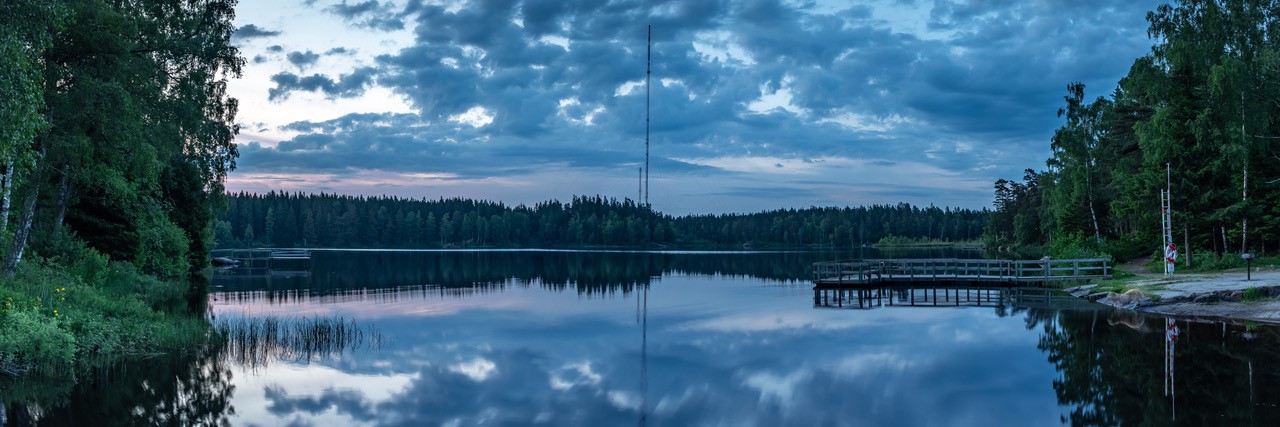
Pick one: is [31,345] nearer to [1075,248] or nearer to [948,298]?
[948,298]

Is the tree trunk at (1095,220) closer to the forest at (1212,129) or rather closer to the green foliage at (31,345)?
the forest at (1212,129)

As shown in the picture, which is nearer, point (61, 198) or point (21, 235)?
point (21, 235)

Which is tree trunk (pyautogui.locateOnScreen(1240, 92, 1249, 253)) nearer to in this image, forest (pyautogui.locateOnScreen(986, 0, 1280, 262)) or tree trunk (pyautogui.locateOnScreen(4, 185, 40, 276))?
forest (pyautogui.locateOnScreen(986, 0, 1280, 262))

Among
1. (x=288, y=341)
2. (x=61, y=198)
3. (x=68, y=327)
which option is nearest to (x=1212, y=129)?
(x=288, y=341)

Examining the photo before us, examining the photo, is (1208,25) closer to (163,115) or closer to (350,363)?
(350,363)

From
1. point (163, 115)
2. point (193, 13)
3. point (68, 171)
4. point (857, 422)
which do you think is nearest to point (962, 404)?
point (857, 422)

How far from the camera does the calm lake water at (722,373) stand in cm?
1541

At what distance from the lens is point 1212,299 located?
2856 centimetres

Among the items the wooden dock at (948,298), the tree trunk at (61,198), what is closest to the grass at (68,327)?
the tree trunk at (61,198)

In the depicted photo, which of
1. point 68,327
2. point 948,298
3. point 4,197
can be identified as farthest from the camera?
point 948,298

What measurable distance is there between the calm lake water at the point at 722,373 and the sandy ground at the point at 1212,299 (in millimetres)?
1278

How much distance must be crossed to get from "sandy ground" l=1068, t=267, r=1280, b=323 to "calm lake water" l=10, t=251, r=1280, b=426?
4.19 feet

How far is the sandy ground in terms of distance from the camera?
26531 millimetres

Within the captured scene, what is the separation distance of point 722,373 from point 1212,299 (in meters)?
19.6
